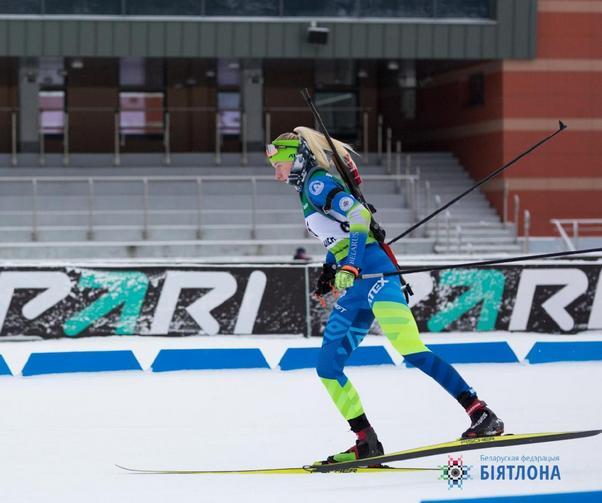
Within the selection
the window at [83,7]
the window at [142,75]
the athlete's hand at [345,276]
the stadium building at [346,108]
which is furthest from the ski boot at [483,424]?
the window at [142,75]

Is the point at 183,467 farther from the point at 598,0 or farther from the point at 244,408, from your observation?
the point at 598,0

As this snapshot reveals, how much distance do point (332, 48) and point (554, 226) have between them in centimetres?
674

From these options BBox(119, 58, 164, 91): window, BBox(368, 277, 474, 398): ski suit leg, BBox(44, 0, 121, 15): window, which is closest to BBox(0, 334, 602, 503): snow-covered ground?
BBox(368, 277, 474, 398): ski suit leg

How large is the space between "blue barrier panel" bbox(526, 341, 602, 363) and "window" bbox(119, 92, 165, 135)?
23.6 m

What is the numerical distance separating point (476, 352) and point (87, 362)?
4.03 metres

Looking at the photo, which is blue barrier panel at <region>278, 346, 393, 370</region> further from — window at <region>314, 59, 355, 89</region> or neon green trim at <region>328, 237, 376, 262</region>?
window at <region>314, 59, 355, 89</region>

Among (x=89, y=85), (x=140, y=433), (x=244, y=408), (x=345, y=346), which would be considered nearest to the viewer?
(x=345, y=346)

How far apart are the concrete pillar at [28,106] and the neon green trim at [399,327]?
24.8 metres

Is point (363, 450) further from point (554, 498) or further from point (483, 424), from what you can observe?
point (554, 498)

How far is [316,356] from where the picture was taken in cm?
1280

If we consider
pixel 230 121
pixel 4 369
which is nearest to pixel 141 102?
pixel 230 121

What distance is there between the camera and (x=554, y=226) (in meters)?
29.4

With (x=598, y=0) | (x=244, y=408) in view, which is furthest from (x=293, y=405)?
(x=598, y=0)

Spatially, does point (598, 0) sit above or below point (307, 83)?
above
